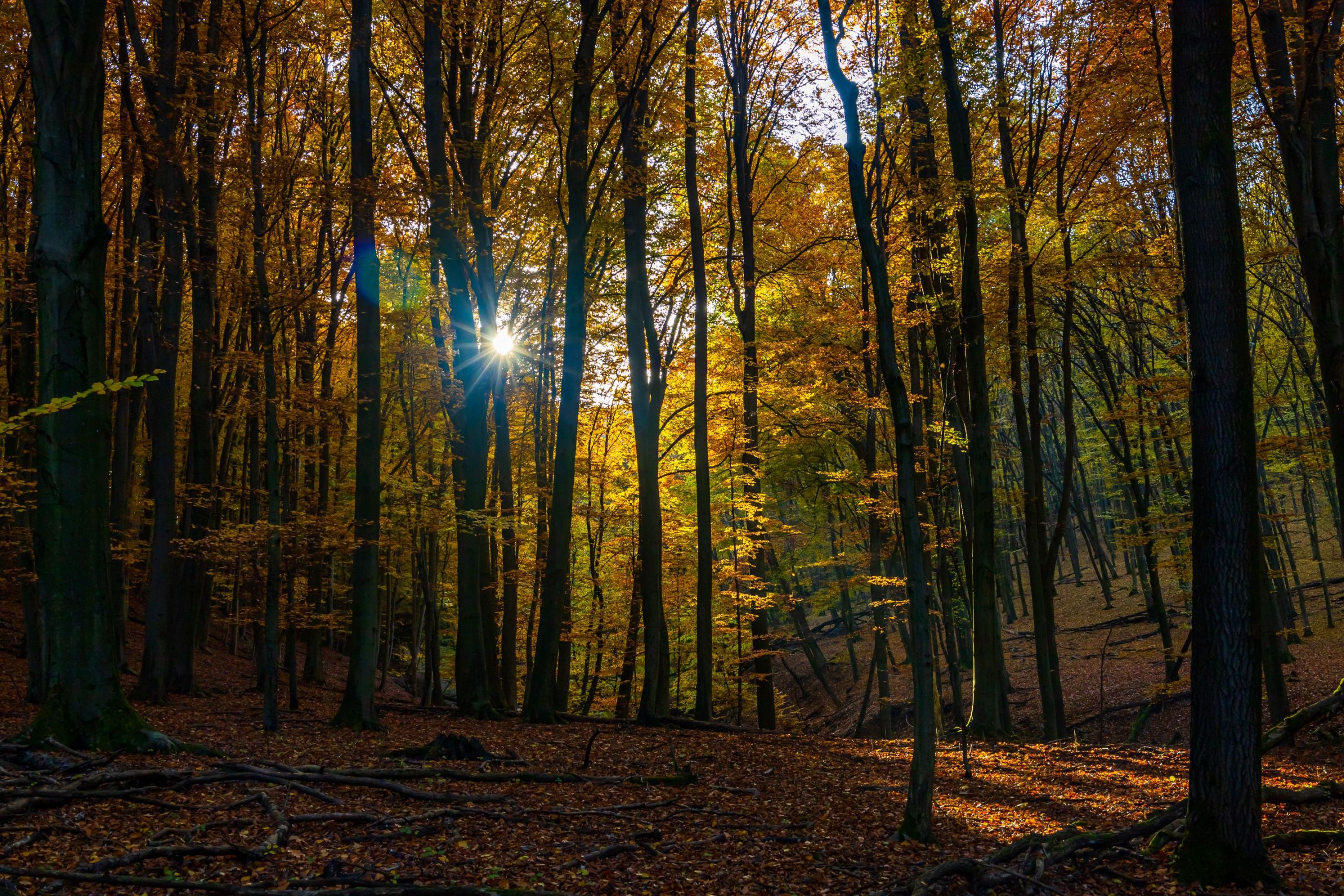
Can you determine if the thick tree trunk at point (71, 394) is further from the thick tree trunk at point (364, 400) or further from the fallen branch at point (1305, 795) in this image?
the fallen branch at point (1305, 795)

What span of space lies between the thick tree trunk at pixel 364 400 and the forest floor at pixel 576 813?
2.65ft

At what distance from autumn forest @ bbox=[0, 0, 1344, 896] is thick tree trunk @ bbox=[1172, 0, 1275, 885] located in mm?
30

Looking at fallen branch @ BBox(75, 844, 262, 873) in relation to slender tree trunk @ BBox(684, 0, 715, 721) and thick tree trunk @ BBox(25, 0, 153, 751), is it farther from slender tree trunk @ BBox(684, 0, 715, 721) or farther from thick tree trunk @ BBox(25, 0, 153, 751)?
slender tree trunk @ BBox(684, 0, 715, 721)

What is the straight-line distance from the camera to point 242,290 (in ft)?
45.3

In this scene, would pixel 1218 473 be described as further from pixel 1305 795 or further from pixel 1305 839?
pixel 1305 795

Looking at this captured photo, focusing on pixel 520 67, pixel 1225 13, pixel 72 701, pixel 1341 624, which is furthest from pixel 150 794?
pixel 1341 624

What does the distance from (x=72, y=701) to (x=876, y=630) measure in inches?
509

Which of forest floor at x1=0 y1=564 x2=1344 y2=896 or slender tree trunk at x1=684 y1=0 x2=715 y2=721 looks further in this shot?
slender tree trunk at x1=684 y1=0 x2=715 y2=721

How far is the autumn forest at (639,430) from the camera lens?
5.34 metres

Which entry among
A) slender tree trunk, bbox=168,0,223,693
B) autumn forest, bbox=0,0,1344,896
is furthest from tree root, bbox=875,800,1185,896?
slender tree trunk, bbox=168,0,223,693

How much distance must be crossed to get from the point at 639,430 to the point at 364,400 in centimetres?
436

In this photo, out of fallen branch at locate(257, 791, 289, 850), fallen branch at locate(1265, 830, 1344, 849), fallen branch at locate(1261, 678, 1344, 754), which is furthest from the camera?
fallen branch at locate(1261, 678, 1344, 754)

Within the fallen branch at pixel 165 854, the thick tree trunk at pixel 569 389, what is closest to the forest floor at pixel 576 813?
the fallen branch at pixel 165 854

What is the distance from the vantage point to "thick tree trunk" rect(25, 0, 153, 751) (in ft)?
20.5
